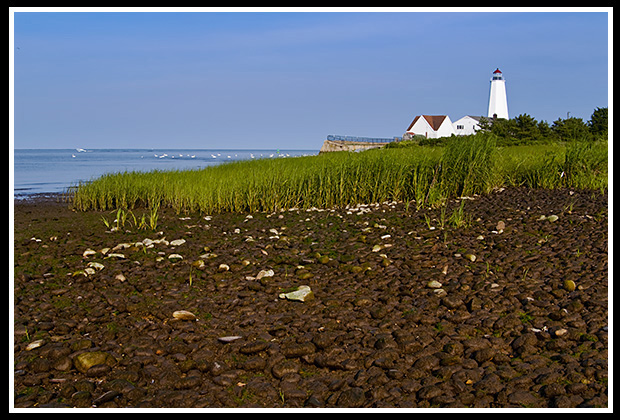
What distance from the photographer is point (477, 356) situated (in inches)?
135

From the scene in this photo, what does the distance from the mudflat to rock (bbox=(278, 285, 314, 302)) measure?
0.02 metres

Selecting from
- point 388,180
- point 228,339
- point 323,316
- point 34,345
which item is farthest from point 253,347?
point 388,180

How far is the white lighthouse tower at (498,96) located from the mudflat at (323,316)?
59.3 meters

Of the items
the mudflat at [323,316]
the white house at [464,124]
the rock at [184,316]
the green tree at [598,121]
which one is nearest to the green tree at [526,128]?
the green tree at [598,121]

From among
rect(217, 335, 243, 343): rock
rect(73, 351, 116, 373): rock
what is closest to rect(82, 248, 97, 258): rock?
rect(73, 351, 116, 373): rock

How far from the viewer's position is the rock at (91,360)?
3348 mm

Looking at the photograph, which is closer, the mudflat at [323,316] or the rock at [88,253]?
the mudflat at [323,316]

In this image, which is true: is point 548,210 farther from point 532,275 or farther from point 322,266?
point 322,266

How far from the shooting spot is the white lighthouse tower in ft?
204

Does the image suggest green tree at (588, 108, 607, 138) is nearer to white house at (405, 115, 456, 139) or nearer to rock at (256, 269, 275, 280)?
white house at (405, 115, 456, 139)

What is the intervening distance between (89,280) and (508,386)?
4093 mm

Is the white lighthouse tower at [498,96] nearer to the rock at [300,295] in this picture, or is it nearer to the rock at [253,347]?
the rock at [300,295]

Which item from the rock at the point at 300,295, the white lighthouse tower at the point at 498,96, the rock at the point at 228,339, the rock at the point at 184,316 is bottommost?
the rock at the point at 228,339
